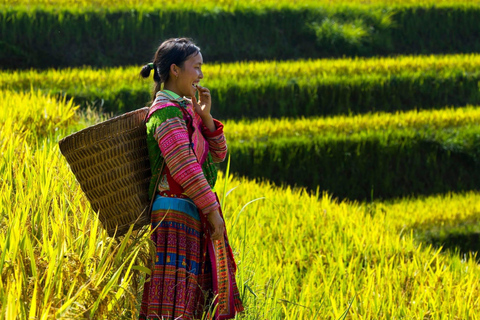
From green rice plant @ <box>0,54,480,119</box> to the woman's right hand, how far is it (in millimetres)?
5426

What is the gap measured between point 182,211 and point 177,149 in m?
0.22

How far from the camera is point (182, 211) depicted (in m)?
2.18

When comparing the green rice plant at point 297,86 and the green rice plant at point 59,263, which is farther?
the green rice plant at point 297,86

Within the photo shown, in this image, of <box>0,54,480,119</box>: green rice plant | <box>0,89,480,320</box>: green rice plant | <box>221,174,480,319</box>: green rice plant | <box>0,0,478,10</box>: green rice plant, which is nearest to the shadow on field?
<box>221,174,480,319</box>: green rice plant

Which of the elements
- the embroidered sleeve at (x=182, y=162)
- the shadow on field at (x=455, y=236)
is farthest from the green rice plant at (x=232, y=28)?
the embroidered sleeve at (x=182, y=162)

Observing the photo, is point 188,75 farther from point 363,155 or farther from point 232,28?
point 232,28

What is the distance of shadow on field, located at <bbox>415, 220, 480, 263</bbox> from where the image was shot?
5.09 meters

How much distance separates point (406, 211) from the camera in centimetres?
571

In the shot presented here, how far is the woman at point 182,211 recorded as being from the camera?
2.11 meters

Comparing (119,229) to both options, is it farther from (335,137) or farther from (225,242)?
(335,137)

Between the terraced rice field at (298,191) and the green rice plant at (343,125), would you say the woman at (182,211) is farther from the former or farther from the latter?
the green rice plant at (343,125)

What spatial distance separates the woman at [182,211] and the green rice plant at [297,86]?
532 centimetres

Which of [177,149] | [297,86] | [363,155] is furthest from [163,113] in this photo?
[297,86]

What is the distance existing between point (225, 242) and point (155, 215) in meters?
0.27
